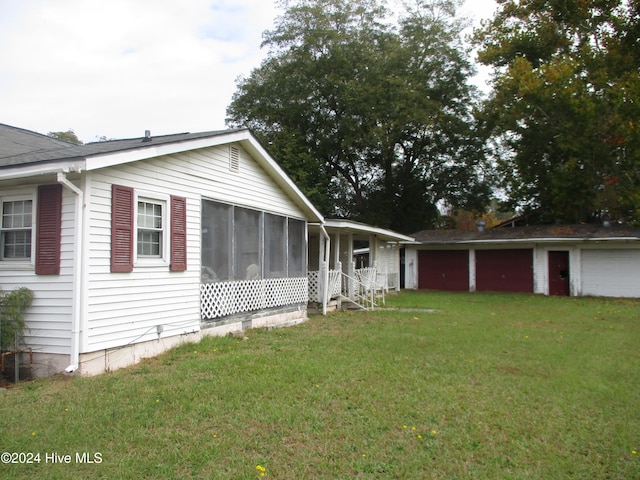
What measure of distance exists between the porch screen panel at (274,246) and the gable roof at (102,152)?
89 centimetres

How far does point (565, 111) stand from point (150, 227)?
20.2 meters

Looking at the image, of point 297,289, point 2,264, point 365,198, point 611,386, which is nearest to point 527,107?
point 365,198

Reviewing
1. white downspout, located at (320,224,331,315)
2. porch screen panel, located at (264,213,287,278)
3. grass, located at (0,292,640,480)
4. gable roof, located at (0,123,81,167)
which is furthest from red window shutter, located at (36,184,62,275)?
white downspout, located at (320,224,331,315)

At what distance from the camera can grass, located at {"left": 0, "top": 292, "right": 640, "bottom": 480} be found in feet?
13.8

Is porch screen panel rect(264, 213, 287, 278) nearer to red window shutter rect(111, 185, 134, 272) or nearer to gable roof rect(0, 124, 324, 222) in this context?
gable roof rect(0, 124, 324, 222)

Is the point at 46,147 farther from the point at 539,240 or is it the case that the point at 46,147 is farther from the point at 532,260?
the point at 532,260

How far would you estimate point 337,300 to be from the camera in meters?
16.0

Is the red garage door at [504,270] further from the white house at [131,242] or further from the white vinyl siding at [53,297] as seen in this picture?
the white vinyl siding at [53,297]

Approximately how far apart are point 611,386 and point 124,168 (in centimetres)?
747

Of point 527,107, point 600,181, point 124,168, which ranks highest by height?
point 527,107

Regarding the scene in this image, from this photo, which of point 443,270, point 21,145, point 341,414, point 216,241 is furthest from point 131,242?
point 443,270

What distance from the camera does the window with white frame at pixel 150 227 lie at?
7.94 m

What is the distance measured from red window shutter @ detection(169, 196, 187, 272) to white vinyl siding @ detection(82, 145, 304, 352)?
5.2 inches

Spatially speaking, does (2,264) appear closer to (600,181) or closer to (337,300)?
(337,300)
